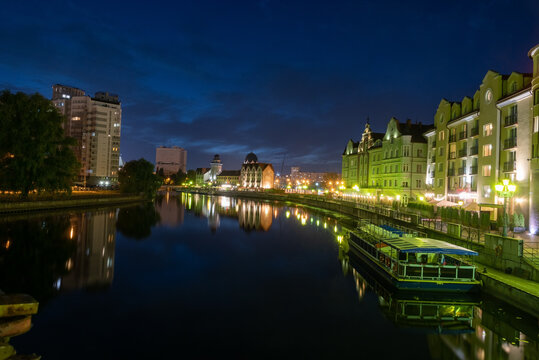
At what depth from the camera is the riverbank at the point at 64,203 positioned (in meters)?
49.1

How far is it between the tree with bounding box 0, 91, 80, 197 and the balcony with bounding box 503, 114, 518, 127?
2469 inches

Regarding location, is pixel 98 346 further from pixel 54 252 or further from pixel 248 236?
pixel 248 236

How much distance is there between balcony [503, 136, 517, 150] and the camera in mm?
35028

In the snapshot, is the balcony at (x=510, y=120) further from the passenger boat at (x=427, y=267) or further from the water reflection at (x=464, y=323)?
the water reflection at (x=464, y=323)

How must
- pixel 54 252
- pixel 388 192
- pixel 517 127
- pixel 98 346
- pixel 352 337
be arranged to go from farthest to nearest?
pixel 388 192
pixel 517 127
pixel 54 252
pixel 352 337
pixel 98 346

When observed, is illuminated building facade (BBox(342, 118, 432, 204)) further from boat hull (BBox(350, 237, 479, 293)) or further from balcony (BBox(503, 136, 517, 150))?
boat hull (BBox(350, 237, 479, 293))

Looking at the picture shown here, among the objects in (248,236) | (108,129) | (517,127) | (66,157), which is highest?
(108,129)

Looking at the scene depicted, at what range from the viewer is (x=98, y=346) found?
14023mm

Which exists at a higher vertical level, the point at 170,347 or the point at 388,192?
the point at 388,192

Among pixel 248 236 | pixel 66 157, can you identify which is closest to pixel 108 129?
pixel 66 157

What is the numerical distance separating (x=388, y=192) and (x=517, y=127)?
37.3 metres

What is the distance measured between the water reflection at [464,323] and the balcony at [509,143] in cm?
2296

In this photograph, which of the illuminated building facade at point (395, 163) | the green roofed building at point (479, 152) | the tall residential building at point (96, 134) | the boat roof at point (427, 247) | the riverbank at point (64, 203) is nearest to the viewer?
the boat roof at point (427, 247)

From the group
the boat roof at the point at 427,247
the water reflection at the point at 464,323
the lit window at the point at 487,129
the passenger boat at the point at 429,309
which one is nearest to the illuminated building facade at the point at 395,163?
the lit window at the point at 487,129
